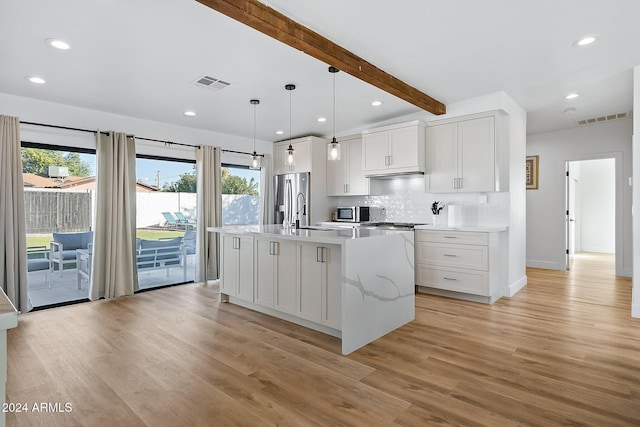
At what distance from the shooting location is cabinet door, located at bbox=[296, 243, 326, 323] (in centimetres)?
304

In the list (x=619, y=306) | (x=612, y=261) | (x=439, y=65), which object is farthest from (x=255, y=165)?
(x=612, y=261)

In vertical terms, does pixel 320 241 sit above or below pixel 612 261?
above

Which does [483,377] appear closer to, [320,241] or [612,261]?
[320,241]

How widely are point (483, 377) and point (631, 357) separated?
4.18 feet

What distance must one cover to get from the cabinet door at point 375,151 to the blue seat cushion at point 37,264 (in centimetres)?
442

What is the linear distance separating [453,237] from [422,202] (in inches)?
41.8

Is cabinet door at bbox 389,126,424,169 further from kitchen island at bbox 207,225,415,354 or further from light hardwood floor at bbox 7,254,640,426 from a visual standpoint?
light hardwood floor at bbox 7,254,640,426

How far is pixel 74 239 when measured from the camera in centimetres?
442

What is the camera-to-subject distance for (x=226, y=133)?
5945 mm

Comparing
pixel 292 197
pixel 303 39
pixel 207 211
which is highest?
pixel 303 39

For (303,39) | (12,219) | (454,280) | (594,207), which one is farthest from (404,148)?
(594,207)

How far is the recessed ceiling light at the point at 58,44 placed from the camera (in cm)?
271

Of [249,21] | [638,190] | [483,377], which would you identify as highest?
[249,21]

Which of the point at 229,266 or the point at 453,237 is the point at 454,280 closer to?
the point at 453,237
